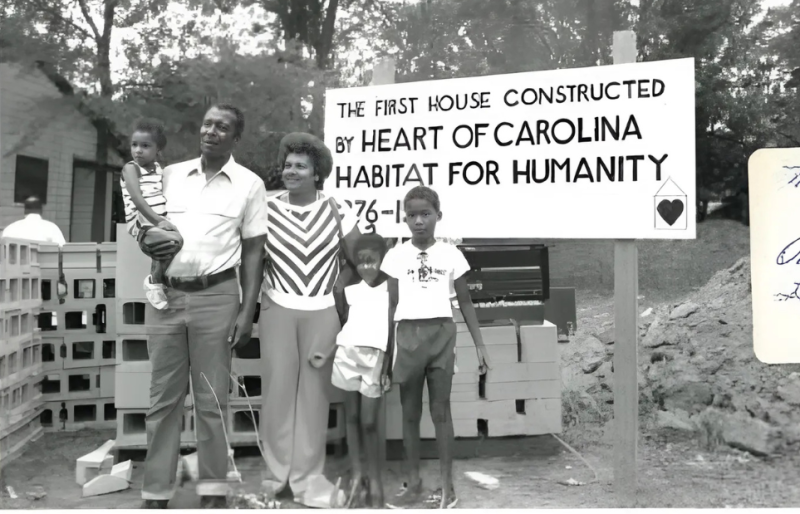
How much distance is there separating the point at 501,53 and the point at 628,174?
112cm

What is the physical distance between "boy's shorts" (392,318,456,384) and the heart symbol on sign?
4.57 feet

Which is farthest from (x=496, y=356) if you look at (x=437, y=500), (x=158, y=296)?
(x=158, y=296)

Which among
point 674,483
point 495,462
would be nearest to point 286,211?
point 495,462

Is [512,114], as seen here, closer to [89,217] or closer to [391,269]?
[391,269]

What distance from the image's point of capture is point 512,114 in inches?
166

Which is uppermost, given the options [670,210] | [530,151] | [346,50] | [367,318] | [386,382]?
[346,50]

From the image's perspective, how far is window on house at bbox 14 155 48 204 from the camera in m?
4.54

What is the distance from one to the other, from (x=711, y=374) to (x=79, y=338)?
13.6ft

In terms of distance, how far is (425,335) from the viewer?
4.07m

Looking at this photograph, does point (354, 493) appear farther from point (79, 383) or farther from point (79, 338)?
point (79, 338)

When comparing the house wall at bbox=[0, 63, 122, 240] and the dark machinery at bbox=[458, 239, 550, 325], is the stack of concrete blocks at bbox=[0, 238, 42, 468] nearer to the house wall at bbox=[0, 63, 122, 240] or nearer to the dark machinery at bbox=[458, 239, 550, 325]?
the house wall at bbox=[0, 63, 122, 240]

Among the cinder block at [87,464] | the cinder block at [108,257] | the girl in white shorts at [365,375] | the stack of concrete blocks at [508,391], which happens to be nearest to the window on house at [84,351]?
the cinder block at [108,257]

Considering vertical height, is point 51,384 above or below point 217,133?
below

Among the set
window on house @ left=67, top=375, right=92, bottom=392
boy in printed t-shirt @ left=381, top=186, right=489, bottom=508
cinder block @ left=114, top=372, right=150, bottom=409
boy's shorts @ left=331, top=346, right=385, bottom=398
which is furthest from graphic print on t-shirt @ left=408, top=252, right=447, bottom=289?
window on house @ left=67, top=375, right=92, bottom=392
